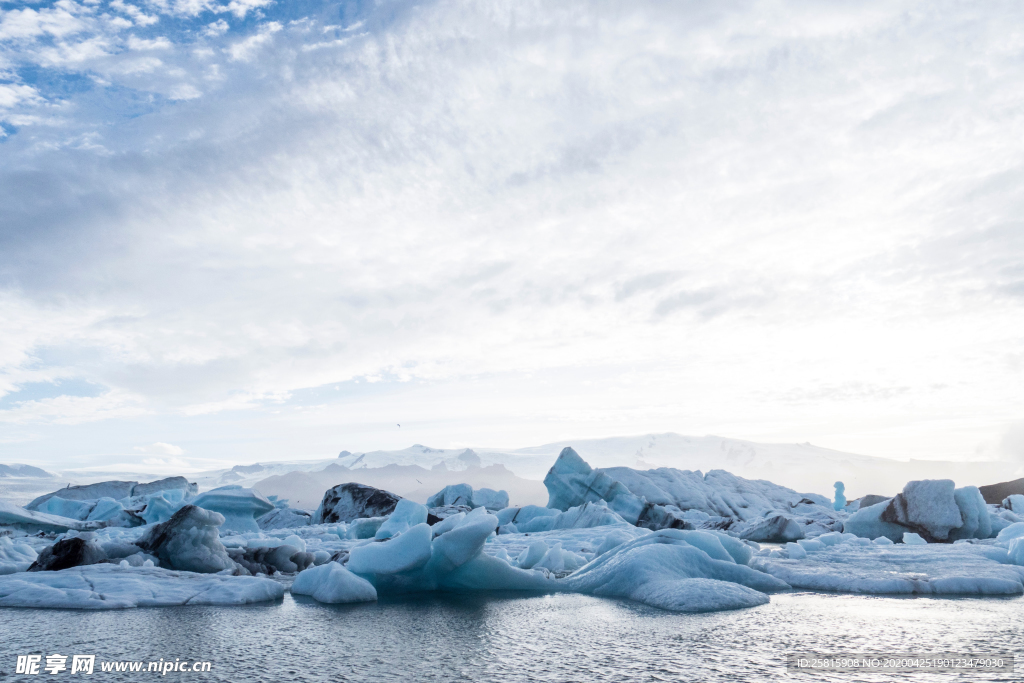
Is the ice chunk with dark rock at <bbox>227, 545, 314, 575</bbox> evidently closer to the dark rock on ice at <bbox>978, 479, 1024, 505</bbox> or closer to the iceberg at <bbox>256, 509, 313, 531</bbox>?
the iceberg at <bbox>256, 509, 313, 531</bbox>

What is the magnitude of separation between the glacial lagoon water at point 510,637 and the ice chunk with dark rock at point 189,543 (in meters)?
2.34

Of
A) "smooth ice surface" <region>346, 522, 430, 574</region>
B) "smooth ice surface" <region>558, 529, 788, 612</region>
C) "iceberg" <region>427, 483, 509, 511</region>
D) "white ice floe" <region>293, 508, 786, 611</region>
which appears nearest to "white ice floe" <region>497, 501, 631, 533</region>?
"iceberg" <region>427, 483, 509, 511</region>

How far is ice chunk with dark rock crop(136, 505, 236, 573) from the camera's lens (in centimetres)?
991

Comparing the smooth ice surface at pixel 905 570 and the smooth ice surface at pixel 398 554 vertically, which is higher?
the smooth ice surface at pixel 398 554

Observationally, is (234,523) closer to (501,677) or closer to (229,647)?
(229,647)

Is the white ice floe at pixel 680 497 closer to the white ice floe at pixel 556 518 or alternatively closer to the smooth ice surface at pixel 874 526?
the white ice floe at pixel 556 518

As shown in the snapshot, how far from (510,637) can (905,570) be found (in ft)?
25.1

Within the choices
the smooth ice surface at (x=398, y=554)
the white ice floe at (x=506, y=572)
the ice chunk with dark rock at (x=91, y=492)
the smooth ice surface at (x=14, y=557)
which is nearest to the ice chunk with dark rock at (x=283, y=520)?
the ice chunk with dark rock at (x=91, y=492)

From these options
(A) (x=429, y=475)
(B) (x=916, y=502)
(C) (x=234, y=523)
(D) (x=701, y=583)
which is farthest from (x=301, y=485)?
(D) (x=701, y=583)

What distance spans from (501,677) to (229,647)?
2.55 metres

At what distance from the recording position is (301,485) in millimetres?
78688

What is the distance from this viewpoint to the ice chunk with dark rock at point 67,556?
30.7ft

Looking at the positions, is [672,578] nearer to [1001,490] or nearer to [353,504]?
[353,504]

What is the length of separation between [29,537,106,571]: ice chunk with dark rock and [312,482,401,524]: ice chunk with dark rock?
14.0 m
